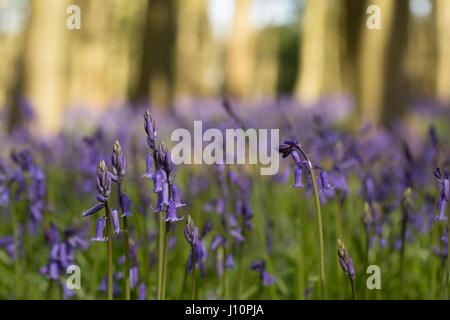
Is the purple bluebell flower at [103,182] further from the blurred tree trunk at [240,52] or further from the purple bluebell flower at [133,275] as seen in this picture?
the blurred tree trunk at [240,52]

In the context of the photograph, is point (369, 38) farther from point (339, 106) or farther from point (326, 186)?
point (339, 106)

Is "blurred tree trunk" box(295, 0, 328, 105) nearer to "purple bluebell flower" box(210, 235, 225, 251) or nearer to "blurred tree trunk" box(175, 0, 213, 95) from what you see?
"blurred tree trunk" box(175, 0, 213, 95)

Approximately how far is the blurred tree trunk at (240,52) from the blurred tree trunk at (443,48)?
41.7 feet

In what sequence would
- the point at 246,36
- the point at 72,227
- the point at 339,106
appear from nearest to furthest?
the point at 72,227, the point at 246,36, the point at 339,106

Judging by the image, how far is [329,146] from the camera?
2719mm

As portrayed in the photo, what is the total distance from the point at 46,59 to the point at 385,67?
4.26 metres

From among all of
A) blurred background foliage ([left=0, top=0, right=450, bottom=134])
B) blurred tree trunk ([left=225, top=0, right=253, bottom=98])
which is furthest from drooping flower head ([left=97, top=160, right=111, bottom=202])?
blurred tree trunk ([left=225, top=0, right=253, bottom=98])

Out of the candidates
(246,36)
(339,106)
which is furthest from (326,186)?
(339,106)

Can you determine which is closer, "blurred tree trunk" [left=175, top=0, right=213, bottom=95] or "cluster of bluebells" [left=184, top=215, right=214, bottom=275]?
"cluster of bluebells" [left=184, top=215, right=214, bottom=275]

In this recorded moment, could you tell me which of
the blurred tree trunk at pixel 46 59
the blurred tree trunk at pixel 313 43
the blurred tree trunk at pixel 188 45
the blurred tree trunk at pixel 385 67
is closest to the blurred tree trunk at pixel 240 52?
the blurred tree trunk at pixel 385 67

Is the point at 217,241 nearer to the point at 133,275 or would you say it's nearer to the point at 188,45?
the point at 133,275

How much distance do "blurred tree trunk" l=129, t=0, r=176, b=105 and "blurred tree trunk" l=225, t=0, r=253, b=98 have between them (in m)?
1.45

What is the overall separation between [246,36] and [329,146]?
8010 mm

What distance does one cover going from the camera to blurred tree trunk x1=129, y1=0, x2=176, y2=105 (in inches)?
436
